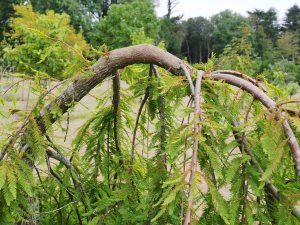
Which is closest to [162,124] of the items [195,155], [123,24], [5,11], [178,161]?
[178,161]

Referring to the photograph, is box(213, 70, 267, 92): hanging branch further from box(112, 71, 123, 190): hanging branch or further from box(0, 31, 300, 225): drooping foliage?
box(112, 71, 123, 190): hanging branch

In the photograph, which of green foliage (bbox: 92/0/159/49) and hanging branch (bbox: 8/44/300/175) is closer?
hanging branch (bbox: 8/44/300/175)

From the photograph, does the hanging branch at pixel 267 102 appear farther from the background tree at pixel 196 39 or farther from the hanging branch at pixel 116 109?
the background tree at pixel 196 39

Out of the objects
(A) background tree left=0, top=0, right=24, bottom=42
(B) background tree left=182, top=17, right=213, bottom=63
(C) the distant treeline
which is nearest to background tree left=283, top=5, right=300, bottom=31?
(C) the distant treeline

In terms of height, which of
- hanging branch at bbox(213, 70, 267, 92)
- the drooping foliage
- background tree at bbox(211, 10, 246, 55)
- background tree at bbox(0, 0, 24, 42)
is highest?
background tree at bbox(0, 0, 24, 42)

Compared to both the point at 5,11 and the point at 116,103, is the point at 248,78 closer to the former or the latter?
the point at 116,103

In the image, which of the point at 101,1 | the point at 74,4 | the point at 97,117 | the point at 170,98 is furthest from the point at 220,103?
the point at 101,1

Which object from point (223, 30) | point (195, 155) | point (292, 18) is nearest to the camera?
point (195, 155)

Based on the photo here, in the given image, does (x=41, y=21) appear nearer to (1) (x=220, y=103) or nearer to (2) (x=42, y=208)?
(2) (x=42, y=208)

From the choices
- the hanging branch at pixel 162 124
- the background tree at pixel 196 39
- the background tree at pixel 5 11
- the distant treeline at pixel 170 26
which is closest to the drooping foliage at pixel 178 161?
the hanging branch at pixel 162 124

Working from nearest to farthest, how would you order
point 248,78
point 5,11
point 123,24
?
1. point 248,78
2. point 123,24
3. point 5,11

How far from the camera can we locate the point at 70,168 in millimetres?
2291

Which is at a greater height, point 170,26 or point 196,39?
point 170,26

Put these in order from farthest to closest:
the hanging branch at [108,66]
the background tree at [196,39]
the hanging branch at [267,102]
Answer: the background tree at [196,39], the hanging branch at [108,66], the hanging branch at [267,102]
